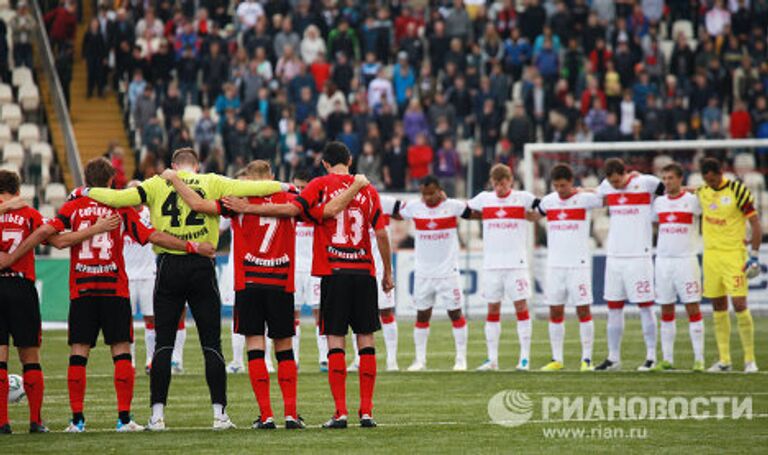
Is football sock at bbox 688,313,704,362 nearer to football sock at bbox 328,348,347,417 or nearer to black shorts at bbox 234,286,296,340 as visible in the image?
football sock at bbox 328,348,347,417

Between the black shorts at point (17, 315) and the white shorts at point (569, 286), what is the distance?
8.57m

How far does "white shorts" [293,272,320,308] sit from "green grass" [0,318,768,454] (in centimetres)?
97

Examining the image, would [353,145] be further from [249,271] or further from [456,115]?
[249,271]

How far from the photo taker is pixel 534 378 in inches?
723

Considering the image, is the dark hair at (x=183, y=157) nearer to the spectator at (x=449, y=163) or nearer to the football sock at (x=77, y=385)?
the football sock at (x=77, y=385)

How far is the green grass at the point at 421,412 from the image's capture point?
40.4ft

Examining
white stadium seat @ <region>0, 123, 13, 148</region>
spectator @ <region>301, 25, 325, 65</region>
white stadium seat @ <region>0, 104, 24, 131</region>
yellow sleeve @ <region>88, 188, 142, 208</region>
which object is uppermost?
spectator @ <region>301, 25, 325, 65</region>

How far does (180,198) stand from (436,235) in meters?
7.31

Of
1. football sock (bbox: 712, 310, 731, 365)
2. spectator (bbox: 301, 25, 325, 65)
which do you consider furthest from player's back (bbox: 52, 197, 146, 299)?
spectator (bbox: 301, 25, 325, 65)

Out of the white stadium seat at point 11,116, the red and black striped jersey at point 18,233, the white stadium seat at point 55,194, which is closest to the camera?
the red and black striped jersey at point 18,233

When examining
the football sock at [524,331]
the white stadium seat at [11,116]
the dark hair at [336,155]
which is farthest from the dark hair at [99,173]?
the white stadium seat at [11,116]

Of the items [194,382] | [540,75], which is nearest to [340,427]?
[194,382]

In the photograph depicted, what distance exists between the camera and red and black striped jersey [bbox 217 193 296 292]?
45.0 ft

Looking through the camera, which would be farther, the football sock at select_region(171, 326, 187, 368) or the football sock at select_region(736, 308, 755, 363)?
the football sock at select_region(171, 326, 187, 368)
